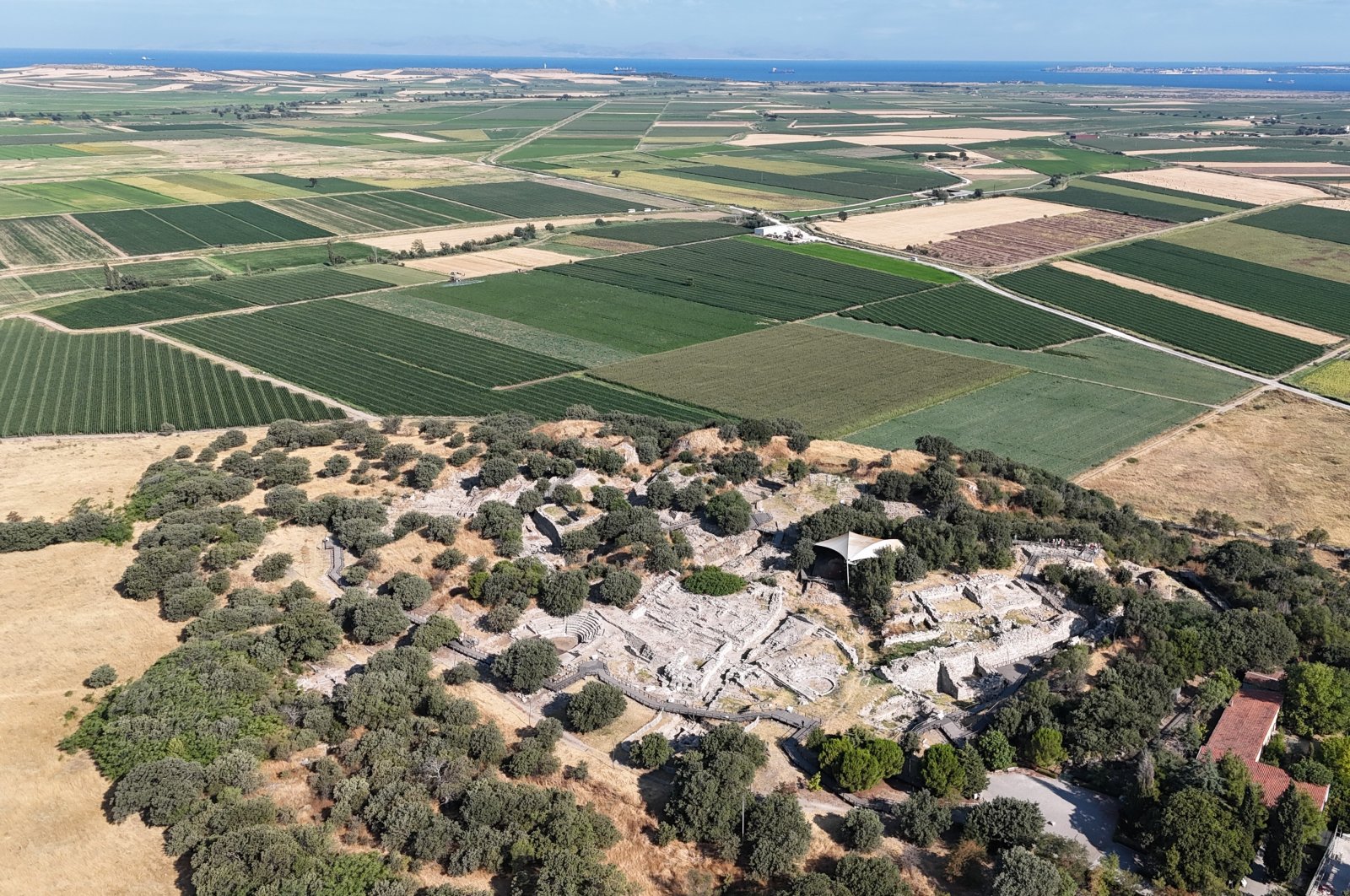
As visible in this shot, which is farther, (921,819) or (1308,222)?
(1308,222)

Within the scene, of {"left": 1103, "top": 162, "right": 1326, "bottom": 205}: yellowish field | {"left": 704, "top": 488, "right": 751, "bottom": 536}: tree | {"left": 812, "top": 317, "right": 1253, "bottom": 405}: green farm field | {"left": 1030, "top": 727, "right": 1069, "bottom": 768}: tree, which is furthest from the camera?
{"left": 1103, "top": 162, "right": 1326, "bottom": 205}: yellowish field

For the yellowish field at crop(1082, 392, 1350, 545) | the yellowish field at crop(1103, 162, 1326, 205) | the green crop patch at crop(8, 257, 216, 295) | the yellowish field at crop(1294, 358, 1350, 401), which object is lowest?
the yellowish field at crop(1082, 392, 1350, 545)

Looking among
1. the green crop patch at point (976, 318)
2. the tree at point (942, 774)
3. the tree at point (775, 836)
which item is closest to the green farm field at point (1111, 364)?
the green crop patch at point (976, 318)

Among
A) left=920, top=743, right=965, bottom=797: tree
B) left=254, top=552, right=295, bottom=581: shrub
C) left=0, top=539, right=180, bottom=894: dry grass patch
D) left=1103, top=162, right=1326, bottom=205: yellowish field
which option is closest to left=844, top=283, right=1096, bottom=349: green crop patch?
left=920, top=743, right=965, bottom=797: tree

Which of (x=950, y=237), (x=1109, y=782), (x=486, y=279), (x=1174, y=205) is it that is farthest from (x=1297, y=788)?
(x=1174, y=205)

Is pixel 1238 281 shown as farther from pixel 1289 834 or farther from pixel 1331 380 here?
pixel 1289 834

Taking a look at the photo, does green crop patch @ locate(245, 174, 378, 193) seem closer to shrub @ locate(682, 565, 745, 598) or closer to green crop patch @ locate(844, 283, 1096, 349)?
green crop patch @ locate(844, 283, 1096, 349)

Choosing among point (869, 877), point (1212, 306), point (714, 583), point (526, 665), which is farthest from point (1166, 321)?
point (869, 877)

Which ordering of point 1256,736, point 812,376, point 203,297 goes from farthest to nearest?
point 203,297, point 812,376, point 1256,736
